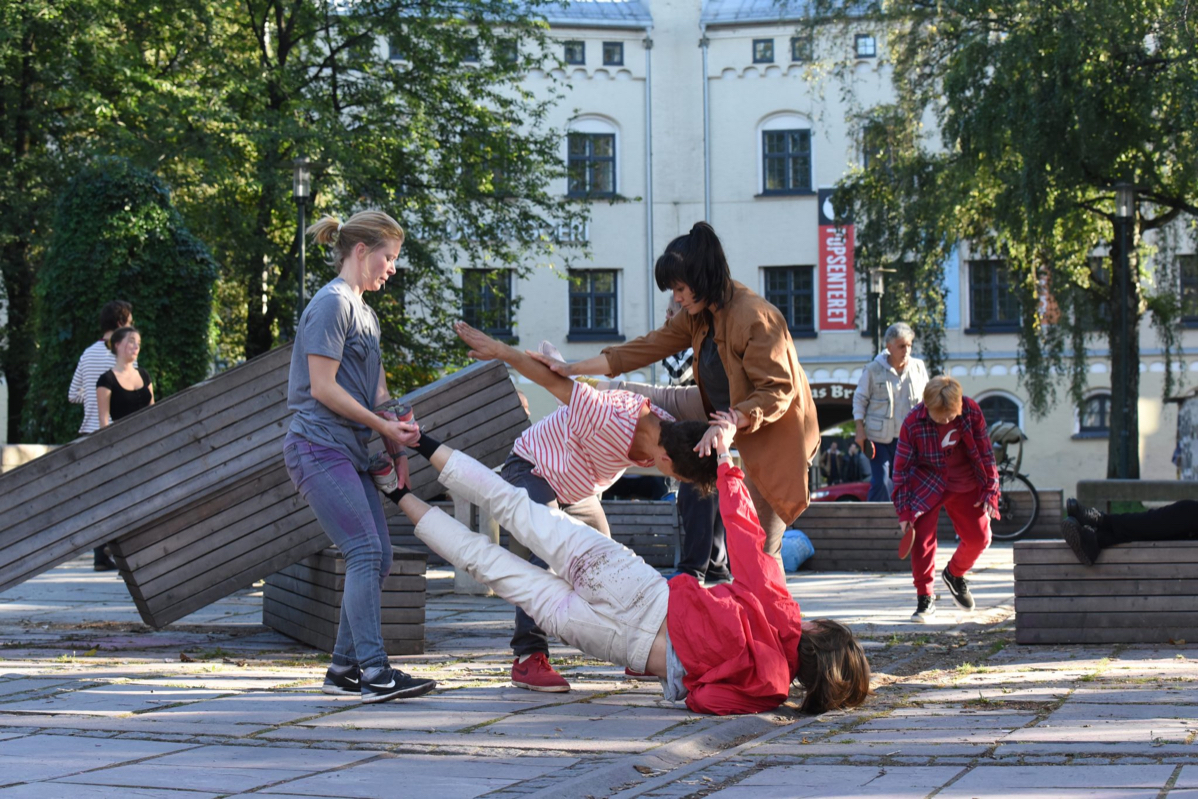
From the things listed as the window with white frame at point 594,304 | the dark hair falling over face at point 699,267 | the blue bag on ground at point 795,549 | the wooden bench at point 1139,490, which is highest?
the window with white frame at point 594,304

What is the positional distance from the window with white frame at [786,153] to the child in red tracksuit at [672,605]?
34.6m

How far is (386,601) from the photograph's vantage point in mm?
6691

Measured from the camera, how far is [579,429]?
5609mm

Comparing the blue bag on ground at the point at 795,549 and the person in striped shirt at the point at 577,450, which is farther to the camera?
the blue bag on ground at the point at 795,549

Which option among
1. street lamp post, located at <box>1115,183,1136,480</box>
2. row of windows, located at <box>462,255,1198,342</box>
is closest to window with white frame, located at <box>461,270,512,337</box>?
row of windows, located at <box>462,255,1198,342</box>

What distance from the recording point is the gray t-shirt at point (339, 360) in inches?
213

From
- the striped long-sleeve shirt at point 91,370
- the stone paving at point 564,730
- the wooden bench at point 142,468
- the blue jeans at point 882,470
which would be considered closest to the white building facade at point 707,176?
the blue jeans at point 882,470

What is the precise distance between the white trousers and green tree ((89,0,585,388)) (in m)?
18.7

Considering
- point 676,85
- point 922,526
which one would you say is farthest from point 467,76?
point 922,526

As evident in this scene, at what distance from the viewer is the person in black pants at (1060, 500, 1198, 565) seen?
22.9 ft

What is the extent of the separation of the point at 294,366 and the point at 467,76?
21.7 metres

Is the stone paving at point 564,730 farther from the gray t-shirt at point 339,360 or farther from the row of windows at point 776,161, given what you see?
the row of windows at point 776,161

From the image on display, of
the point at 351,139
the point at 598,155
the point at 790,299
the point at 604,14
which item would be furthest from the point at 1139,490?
the point at 604,14

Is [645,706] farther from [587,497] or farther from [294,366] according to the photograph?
[294,366]
